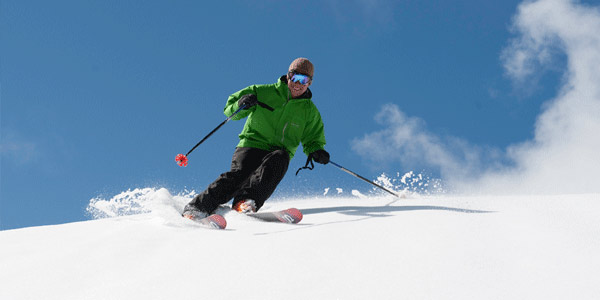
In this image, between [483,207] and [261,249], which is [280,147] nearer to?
[483,207]

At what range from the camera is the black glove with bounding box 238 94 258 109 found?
4891 mm

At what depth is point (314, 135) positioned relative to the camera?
5488 mm

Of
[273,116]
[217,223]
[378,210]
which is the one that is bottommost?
[217,223]

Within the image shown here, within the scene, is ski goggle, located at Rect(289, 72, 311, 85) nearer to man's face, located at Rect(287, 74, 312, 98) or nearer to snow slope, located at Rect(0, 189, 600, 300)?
man's face, located at Rect(287, 74, 312, 98)

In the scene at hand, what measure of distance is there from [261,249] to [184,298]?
0.69 m

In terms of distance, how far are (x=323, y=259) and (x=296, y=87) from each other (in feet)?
10.0

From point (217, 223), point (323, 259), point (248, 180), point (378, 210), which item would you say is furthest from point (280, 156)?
point (323, 259)

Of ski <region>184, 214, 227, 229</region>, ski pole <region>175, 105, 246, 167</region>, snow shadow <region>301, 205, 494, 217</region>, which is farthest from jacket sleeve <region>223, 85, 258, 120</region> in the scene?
ski <region>184, 214, 227, 229</region>

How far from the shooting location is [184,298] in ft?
6.06

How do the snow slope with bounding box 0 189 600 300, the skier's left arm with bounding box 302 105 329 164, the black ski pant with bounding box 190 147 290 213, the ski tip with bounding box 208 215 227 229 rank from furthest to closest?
Answer: 1. the skier's left arm with bounding box 302 105 329 164
2. the black ski pant with bounding box 190 147 290 213
3. the ski tip with bounding box 208 215 227 229
4. the snow slope with bounding box 0 189 600 300

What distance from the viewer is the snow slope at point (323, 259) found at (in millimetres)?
1890

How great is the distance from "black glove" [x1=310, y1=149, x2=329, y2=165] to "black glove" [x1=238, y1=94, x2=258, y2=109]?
904mm

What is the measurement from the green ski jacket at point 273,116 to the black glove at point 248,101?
19cm

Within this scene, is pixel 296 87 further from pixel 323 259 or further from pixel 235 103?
pixel 323 259
